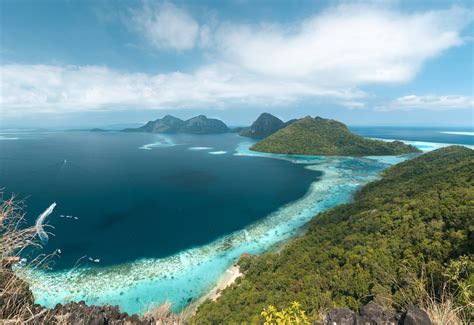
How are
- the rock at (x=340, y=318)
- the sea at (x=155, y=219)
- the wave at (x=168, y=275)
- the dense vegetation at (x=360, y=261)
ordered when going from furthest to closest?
1. the sea at (x=155, y=219)
2. the wave at (x=168, y=275)
3. the dense vegetation at (x=360, y=261)
4. the rock at (x=340, y=318)

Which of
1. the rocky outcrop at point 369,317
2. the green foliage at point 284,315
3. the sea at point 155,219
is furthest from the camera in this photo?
the sea at point 155,219

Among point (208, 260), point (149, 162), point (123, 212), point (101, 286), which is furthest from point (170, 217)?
point (149, 162)

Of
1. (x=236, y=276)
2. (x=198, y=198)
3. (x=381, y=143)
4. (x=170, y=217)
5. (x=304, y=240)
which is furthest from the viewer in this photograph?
(x=381, y=143)

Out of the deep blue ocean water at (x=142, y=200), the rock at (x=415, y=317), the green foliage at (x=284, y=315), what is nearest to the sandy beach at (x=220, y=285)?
the deep blue ocean water at (x=142, y=200)

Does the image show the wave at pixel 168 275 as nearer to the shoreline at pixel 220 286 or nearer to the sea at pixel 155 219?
the sea at pixel 155 219

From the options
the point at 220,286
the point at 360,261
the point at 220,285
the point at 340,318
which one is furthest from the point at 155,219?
the point at 340,318

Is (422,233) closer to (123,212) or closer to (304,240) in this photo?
(304,240)
